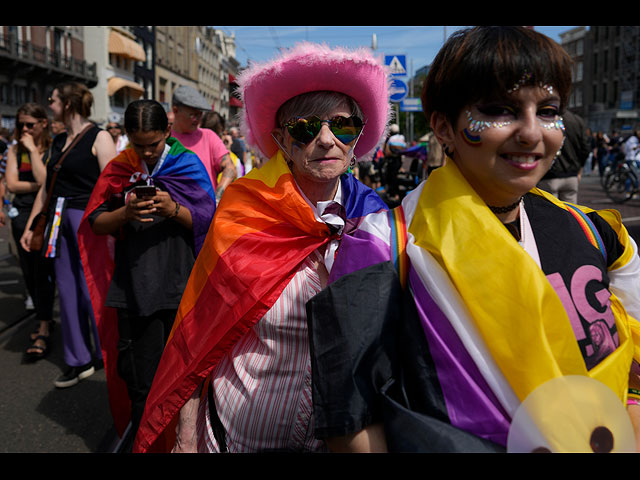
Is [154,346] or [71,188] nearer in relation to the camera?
[154,346]

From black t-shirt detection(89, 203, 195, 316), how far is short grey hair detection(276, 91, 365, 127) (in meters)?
1.34

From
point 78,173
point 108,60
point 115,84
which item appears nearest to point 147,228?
point 78,173

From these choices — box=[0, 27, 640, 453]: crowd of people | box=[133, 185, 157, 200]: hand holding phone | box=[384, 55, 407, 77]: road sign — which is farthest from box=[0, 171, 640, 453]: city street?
box=[384, 55, 407, 77]: road sign

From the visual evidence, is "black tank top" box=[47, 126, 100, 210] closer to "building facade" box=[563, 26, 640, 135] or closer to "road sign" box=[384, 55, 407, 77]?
"road sign" box=[384, 55, 407, 77]

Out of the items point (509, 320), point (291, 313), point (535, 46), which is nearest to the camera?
point (509, 320)

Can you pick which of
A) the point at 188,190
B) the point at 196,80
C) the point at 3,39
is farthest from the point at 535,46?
the point at 196,80

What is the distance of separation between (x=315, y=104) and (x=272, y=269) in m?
0.58

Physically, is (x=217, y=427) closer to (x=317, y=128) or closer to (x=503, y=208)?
(x=317, y=128)

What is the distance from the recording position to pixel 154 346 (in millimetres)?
3061

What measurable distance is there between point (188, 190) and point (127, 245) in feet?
1.44

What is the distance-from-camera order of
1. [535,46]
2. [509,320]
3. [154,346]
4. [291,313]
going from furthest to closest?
[154,346] → [291,313] → [535,46] → [509,320]

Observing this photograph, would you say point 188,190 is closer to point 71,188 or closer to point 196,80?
point 71,188

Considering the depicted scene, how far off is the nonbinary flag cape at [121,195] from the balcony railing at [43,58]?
35220mm

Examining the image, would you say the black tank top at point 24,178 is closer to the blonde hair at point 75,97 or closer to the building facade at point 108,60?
the blonde hair at point 75,97
